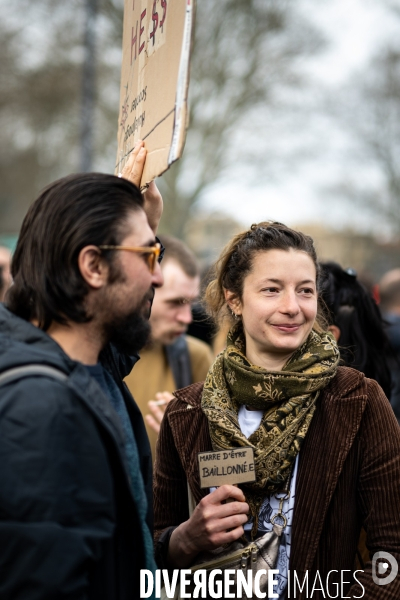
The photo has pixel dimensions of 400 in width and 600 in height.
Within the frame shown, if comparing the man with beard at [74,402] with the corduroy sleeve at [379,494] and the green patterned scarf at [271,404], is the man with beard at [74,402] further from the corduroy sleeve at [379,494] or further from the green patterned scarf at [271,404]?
the corduroy sleeve at [379,494]

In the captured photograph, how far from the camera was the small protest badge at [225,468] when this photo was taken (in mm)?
2256

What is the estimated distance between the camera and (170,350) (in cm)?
435

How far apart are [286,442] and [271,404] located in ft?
0.57

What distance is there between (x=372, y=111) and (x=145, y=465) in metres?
20.4

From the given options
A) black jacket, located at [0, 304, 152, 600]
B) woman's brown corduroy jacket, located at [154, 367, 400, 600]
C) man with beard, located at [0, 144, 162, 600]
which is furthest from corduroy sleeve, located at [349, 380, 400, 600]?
black jacket, located at [0, 304, 152, 600]

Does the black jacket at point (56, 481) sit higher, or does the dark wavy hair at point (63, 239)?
the dark wavy hair at point (63, 239)

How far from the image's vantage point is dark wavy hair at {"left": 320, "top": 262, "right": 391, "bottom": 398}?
3.23m

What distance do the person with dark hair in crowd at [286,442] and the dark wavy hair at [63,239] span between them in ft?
2.61

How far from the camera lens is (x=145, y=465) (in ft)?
6.73

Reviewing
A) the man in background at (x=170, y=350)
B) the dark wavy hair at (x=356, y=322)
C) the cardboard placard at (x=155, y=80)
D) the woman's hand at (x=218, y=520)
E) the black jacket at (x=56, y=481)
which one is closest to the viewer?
the black jacket at (x=56, y=481)

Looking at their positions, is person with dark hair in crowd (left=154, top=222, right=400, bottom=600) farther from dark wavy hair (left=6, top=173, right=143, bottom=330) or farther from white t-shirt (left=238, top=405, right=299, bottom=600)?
dark wavy hair (left=6, top=173, right=143, bottom=330)

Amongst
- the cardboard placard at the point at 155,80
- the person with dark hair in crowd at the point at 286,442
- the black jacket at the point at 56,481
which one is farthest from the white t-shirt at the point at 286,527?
the cardboard placard at the point at 155,80

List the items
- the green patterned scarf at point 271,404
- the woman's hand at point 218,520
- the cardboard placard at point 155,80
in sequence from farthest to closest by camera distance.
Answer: the green patterned scarf at point 271,404 → the woman's hand at point 218,520 → the cardboard placard at point 155,80

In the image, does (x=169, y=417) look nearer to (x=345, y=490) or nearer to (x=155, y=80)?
(x=345, y=490)
